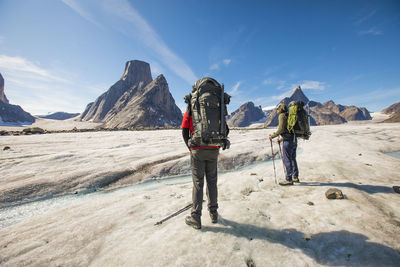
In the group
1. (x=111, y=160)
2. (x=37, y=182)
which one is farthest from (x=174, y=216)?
(x=111, y=160)

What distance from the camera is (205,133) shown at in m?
3.83

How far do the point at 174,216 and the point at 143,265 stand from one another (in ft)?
5.83

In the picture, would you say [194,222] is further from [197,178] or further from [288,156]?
[288,156]

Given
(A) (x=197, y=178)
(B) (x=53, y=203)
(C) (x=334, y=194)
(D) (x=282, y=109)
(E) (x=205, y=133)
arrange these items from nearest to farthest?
(E) (x=205, y=133) → (A) (x=197, y=178) → (C) (x=334, y=194) → (B) (x=53, y=203) → (D) (x=282, y=109)

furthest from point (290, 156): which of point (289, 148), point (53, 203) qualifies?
point (53, 203)

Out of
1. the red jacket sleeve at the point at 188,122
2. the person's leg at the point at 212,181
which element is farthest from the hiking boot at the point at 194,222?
the red jacket sleeve at the point at 188,122

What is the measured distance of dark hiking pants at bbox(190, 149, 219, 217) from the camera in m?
4.10

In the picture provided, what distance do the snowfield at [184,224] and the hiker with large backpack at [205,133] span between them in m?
0.66

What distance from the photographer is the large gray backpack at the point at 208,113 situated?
12.8ft

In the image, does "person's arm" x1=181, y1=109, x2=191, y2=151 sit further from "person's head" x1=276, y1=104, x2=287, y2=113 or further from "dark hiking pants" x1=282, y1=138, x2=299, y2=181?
"person's head" x1=276, y1=104, x2=287, y2=113

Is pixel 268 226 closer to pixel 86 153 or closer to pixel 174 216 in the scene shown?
pixel 174 216

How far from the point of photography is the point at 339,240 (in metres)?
3.51

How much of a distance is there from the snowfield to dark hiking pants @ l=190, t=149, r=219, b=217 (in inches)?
21.1

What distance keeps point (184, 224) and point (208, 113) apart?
2.90 meters
